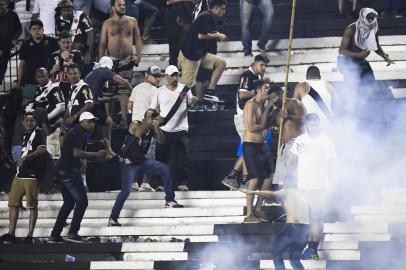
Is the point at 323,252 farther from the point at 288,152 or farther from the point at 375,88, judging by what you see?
the point at 375,88

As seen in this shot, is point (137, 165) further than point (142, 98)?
No

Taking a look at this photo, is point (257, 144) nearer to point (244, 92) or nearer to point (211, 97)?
Answer: point (244, 92)

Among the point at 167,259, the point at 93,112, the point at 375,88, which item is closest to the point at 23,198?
the point at 93,112

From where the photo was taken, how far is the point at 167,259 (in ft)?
79.5

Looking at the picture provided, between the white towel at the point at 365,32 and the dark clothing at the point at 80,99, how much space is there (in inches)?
150

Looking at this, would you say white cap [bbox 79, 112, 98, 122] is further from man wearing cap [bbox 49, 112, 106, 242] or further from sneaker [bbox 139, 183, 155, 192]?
sneaker [bbox 139, 183, 155, 192]

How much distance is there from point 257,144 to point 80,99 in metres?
2.97

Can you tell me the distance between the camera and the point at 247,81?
25969 mm

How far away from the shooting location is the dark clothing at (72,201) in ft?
81.9

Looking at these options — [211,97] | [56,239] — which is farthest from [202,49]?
[56,239]

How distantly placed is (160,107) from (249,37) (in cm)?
291

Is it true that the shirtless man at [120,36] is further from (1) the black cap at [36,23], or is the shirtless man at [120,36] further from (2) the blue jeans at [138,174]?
(2) the blue jeans at [138,174]

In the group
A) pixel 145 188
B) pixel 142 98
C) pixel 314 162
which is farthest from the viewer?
pixel 142 98

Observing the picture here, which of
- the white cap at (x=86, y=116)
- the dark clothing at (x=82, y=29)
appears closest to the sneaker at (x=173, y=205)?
A: the white cap at (x=86, y=116)
